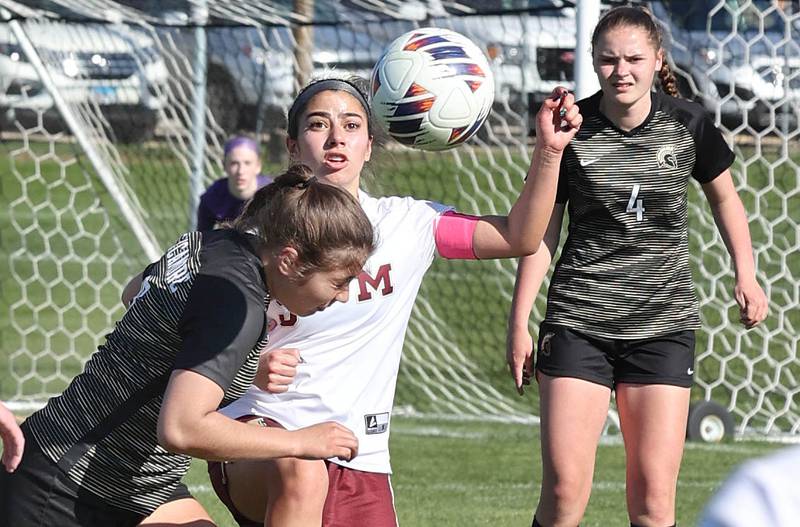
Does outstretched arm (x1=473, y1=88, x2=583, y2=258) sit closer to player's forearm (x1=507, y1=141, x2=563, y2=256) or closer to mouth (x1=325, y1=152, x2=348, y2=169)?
player's forearm (x1=507, y1=141, x2=563, y2=256)

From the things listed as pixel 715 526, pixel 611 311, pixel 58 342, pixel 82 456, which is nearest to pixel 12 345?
pixel 58 342

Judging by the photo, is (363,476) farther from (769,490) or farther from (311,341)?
(769,490)

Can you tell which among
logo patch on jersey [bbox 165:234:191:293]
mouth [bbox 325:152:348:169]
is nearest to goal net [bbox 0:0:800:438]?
mouth [bbox 325:152:348:169]

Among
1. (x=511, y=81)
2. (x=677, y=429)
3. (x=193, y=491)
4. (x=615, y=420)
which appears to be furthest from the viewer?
(x=511, y=81)

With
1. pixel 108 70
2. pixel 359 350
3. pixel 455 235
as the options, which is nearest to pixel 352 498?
pixel 359 350

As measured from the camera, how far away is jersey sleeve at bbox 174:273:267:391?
102 inches

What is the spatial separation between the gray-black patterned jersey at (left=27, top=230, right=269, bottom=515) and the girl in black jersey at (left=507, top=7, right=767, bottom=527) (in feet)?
5.14

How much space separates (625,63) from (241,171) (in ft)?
11.9

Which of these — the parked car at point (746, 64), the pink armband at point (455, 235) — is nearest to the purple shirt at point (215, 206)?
the parked car at point (746, 64)

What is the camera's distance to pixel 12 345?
10.3 metres

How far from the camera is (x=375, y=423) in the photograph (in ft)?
11.5

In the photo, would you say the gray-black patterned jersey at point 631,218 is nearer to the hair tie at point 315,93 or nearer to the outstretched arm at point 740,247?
the outstretched arm at point 740,247

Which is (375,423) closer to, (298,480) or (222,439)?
(298,480)

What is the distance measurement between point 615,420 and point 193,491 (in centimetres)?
248
